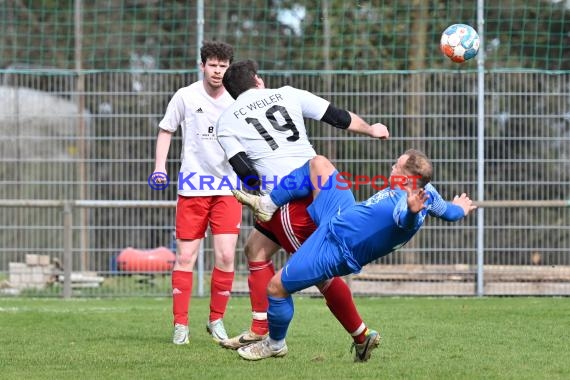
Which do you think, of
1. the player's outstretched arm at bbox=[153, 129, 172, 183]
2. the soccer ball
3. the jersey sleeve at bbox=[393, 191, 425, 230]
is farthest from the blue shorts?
the soccer ball

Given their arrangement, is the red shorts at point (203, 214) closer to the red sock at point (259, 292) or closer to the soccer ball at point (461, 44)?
the red sock at point (259, 292)

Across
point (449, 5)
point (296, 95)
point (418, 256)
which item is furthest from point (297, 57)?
point (296, 95)

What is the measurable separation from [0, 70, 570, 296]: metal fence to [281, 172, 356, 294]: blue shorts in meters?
6.09

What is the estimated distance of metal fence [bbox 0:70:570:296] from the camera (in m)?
12.5

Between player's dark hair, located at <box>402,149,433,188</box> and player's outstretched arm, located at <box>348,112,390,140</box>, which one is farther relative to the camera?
player's outstretched arm, located at <box>348,112,390,140</box>

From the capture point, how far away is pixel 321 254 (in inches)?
251

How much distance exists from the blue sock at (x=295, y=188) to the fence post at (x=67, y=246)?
6.16m

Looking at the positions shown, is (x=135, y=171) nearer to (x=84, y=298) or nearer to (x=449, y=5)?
(x=84, y=298)

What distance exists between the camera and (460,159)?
1262cm

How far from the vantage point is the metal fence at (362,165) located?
1252 centimetres

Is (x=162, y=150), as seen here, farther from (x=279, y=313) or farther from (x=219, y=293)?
(x=279, y=313)

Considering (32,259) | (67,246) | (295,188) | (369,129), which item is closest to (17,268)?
(32,259)

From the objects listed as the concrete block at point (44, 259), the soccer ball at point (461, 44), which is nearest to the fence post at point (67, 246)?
the concrete block at point (44, 259)

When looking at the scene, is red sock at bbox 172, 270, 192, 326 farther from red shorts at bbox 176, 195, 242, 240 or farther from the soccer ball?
the soccer ball
